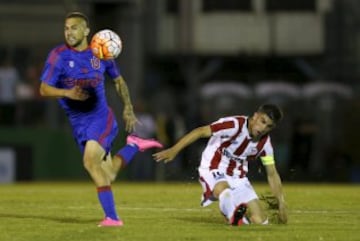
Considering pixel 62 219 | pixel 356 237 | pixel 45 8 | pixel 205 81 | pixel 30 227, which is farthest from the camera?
pixel 205 81

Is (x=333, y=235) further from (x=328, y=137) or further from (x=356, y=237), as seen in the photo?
(x=328, y=137)

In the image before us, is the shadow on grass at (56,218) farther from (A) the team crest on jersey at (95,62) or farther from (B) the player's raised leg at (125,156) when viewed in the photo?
(A) the team crest on jersey at (95,62)

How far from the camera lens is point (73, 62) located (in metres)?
14.4

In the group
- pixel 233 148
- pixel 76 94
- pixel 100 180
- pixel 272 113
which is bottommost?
pixel 100 180

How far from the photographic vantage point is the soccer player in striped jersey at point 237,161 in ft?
46.1

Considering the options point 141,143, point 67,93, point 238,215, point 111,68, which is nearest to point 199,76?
point 141,143

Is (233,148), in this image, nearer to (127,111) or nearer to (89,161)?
(127,111)

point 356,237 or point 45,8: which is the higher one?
point 45,8

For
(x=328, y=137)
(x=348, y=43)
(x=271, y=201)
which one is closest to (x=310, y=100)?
(x=328, y=137)

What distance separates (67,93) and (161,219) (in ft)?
7.80

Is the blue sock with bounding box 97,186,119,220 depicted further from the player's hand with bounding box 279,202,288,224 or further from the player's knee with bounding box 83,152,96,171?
the player's hand with bounding box 279,202,288,224

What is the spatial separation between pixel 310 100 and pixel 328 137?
1.16 m

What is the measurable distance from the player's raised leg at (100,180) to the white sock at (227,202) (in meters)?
1.12

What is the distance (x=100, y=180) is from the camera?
13.9m
